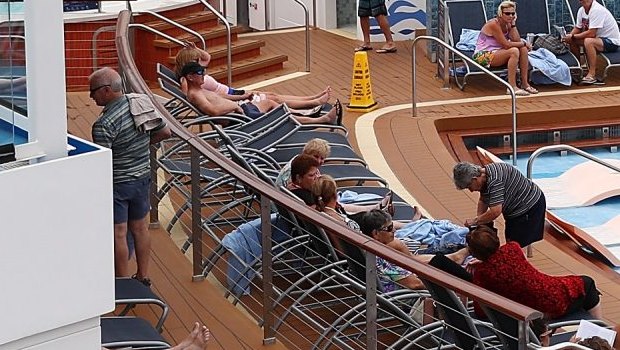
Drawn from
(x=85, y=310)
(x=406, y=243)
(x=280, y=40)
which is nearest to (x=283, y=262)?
(x=406, y=243)

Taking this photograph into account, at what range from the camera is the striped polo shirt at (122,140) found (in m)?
6.48

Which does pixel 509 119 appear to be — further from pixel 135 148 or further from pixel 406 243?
pixel 135 148

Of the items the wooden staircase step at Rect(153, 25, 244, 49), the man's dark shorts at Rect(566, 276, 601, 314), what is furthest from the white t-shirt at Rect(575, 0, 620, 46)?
the man's dark shorts at Rect(566, 276, 601, 314)

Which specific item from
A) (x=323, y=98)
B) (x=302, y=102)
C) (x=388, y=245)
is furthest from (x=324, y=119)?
(x=388, y=245)

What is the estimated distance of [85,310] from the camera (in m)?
4.07

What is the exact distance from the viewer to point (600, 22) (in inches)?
526

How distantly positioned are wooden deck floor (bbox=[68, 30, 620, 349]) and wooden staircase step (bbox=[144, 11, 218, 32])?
87 cm

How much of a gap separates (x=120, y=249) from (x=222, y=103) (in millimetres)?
3364

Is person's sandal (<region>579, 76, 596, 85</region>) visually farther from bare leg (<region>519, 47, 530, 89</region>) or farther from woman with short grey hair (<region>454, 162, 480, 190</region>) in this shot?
woman with short grey hair (<region>454, 162, 480, 190</region>)

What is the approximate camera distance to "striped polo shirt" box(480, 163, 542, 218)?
7.93 metres

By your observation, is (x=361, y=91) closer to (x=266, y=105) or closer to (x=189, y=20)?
(x=266, y=105)

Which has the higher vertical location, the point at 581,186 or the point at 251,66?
the point at 251,66

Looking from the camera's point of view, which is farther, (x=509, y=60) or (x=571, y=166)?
(x=509, y=60)

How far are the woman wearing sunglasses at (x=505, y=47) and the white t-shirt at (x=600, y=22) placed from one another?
0.83 meters
